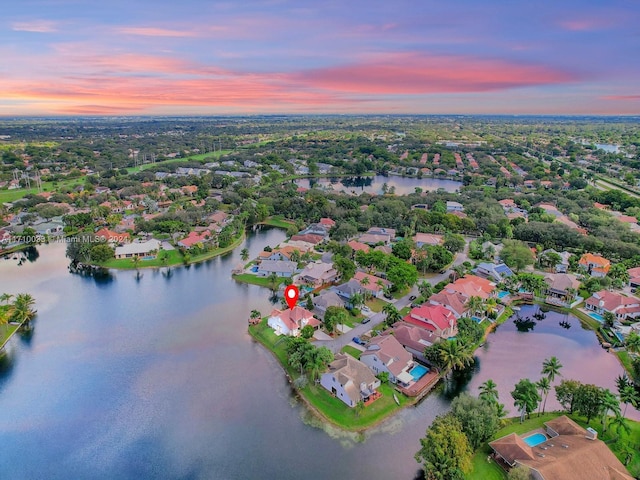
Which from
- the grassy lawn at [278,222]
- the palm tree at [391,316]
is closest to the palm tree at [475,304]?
the palm tree at [391,316]

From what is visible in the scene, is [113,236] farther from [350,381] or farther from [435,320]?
[435,320]

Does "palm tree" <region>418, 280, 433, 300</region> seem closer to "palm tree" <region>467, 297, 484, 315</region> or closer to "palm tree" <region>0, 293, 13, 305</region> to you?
"palm tree" <region>467, 297, 484, 315</region>

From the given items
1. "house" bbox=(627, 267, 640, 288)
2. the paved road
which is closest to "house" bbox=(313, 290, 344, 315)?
the paved road

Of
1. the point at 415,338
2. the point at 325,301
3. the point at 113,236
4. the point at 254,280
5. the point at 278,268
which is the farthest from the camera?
the point at 113,236

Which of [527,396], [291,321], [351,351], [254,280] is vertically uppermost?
[527,396]

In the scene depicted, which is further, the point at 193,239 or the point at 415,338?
the point at 193,239

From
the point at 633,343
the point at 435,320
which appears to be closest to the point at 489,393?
the point at 435,320

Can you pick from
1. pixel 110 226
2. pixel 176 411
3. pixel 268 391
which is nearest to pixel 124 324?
pixel 176 411

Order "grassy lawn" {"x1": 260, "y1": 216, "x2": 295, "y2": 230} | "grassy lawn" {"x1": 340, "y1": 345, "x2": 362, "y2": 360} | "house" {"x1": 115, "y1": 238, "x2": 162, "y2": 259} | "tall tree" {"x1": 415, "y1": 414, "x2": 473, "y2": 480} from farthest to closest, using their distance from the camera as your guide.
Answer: "grassy lawn" {"x1": 260, "y1": 216, "x2": 295, "y2": 230}
"house" {"x1": 115, "y1": 238, "x2": 162, "y2": 259}
"grassy lawn" {"x1": 340, "y1": 345, "x2": 362, "y2": 360}
"tall tree" {"x1": 415, "y1": 414, "x2": 473, "y2": 480}
